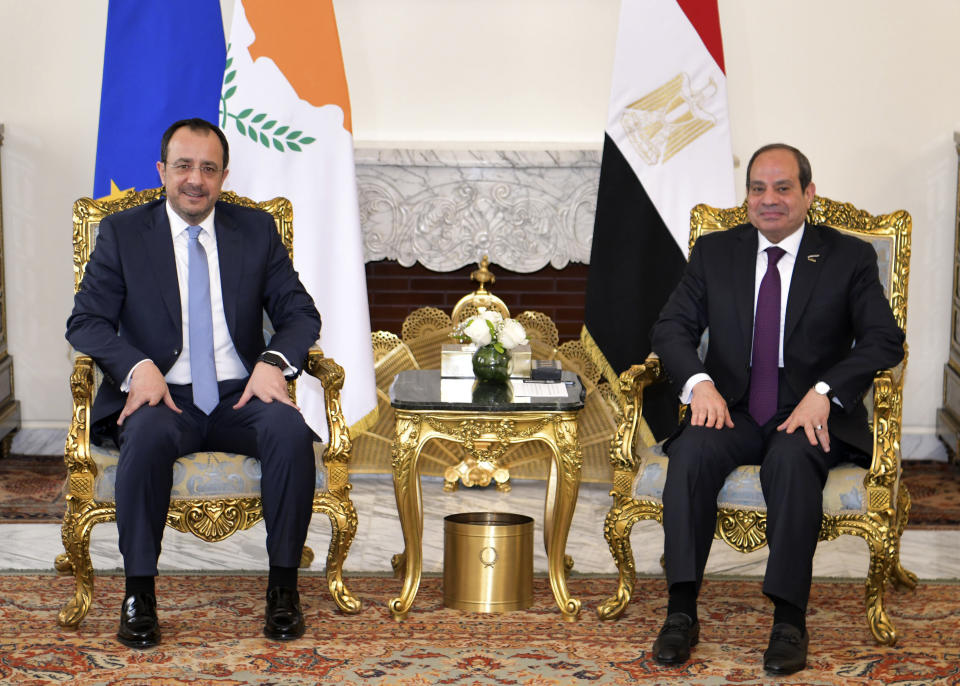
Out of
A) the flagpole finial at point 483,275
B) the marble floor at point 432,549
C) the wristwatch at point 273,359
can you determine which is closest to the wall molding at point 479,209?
the flagpole finial at point 483,275

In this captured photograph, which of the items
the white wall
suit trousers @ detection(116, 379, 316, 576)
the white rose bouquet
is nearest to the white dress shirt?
the white rose bouquet

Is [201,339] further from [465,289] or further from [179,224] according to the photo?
[465,289]

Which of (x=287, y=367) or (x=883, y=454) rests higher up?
(x=287, y=367)

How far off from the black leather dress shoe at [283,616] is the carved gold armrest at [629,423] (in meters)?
0.93

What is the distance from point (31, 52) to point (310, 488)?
302 centimetres

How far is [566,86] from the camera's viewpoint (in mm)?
5152

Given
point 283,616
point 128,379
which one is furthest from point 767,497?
point 128,379

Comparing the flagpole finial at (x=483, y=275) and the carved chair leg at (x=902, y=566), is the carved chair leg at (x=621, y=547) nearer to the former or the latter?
the carved chair leg at (x=902, y=566)

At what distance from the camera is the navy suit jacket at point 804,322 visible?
3150mm

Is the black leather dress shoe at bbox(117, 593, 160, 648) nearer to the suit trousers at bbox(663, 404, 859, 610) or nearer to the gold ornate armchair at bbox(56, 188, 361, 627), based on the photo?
the gold ornate armchair at bbox(56, 188, 361, 627)

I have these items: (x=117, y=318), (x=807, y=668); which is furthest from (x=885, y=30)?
(x=117, y=318)

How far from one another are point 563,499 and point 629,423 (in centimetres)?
28

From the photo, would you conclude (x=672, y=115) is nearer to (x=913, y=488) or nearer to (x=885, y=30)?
(x=885, y=30)

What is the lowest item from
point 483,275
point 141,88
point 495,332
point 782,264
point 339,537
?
point 339,537
